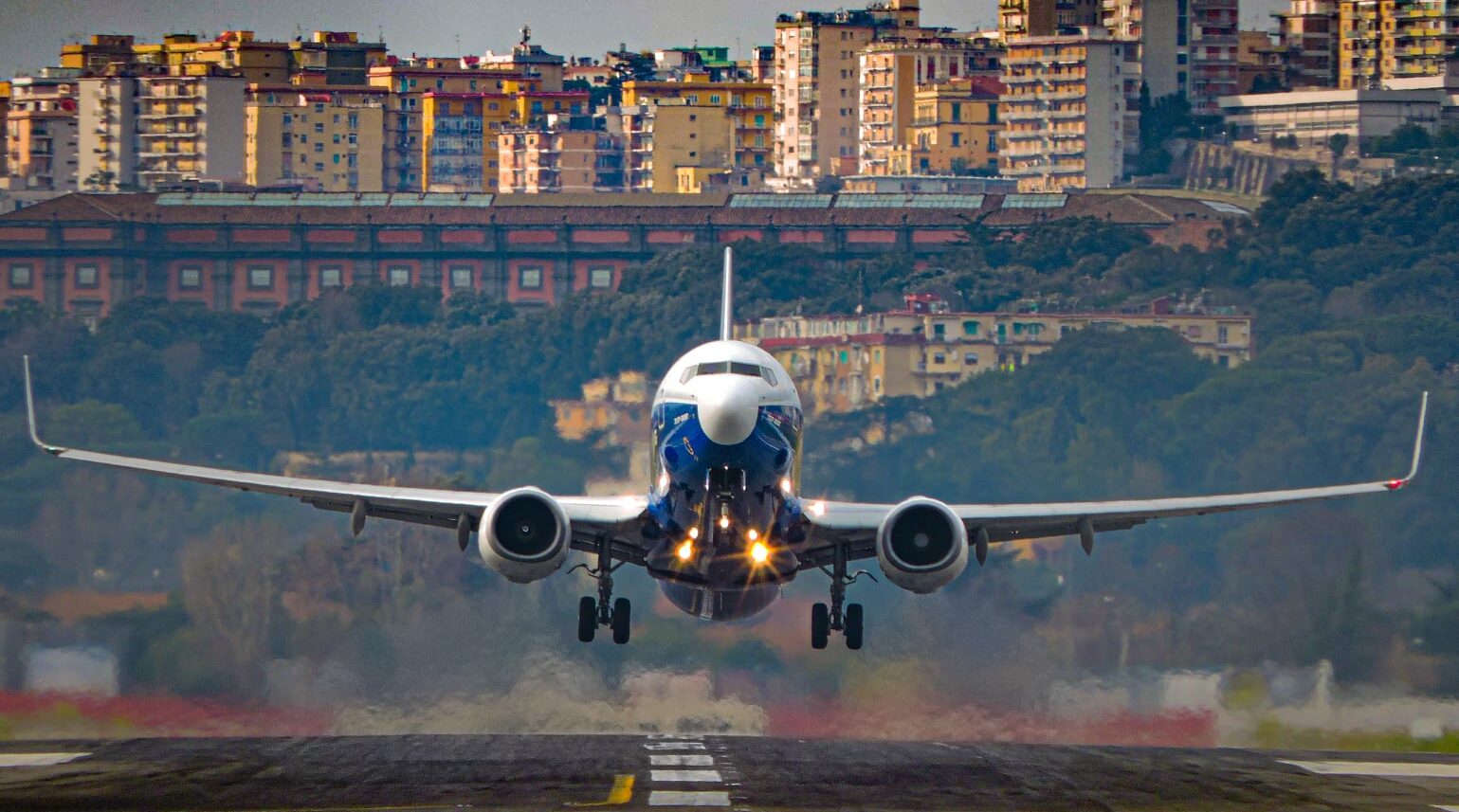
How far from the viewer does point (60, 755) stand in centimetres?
6869

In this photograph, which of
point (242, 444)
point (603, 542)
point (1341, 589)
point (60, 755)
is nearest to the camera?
point (603, 542)

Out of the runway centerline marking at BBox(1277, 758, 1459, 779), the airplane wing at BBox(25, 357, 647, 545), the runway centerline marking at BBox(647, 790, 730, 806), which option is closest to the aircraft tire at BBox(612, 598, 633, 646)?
the airplane wing at BBox(25, 357, 647, 545)

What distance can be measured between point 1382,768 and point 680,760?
61.2 ft

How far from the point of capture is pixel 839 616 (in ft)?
199

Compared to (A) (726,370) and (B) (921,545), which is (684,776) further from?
(A) (726,370)

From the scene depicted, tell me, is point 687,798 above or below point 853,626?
below

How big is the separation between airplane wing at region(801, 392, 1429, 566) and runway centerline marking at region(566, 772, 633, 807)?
21.8 feet

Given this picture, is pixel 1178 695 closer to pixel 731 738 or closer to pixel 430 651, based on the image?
pixel 731 738

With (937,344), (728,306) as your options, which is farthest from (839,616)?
(937,344)

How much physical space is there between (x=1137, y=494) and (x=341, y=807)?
333ft

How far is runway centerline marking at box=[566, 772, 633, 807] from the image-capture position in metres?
54.2

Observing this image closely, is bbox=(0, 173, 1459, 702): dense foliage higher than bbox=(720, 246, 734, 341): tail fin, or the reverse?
bbox=(720, 246, 734, 341): tail fin

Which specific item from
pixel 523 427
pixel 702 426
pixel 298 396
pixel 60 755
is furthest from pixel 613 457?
pixel 702 426

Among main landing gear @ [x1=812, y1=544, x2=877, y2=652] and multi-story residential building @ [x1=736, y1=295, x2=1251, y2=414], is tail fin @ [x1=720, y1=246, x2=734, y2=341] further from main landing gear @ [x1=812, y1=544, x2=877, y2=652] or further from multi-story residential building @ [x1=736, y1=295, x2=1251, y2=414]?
multi-story residential building @ [x1=736, y1=295, x2=1251, y2=414]
